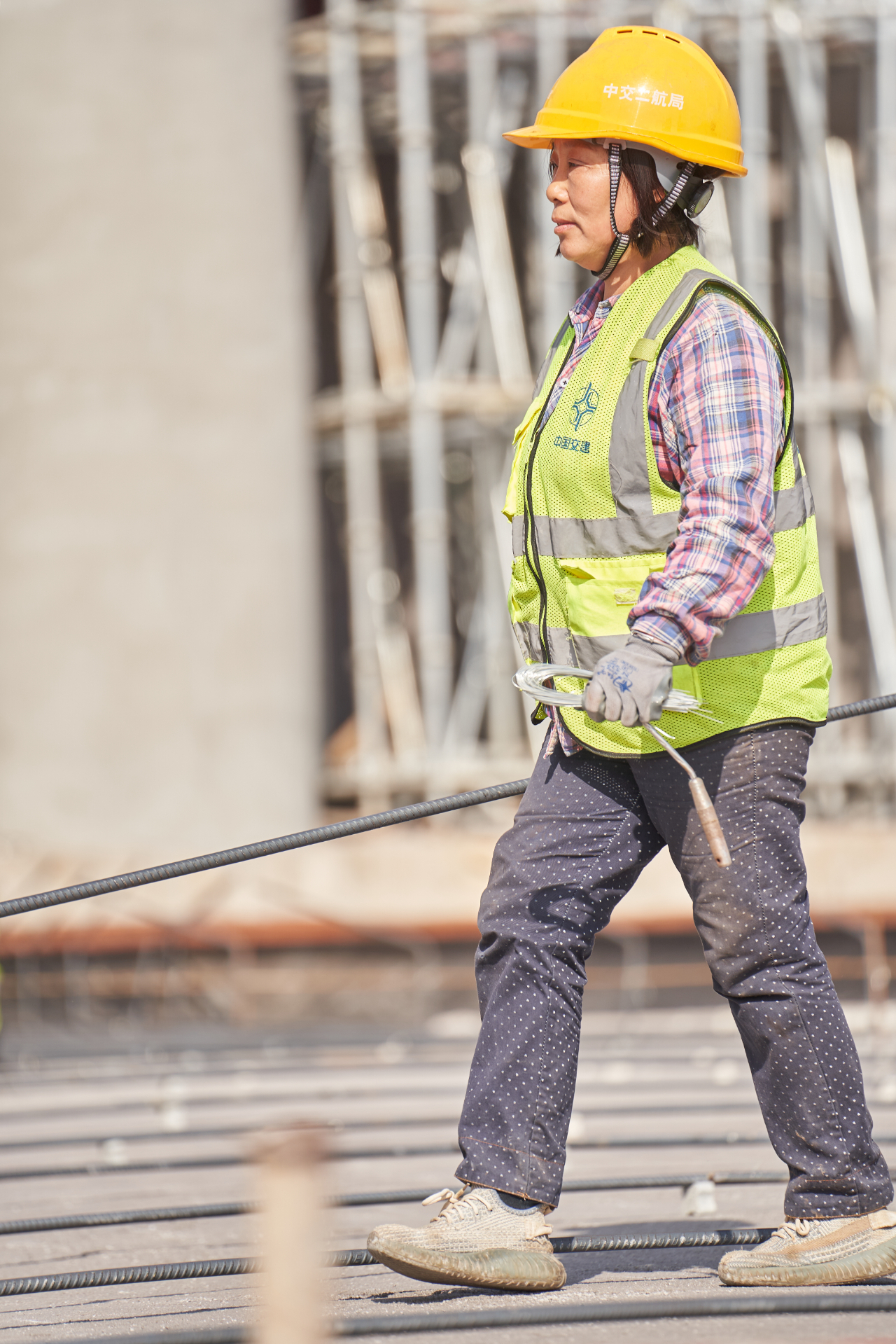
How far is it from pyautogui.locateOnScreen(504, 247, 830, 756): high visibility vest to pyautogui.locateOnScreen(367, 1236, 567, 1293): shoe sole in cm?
98

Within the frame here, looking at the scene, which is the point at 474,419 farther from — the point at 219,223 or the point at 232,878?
the point at 232,878

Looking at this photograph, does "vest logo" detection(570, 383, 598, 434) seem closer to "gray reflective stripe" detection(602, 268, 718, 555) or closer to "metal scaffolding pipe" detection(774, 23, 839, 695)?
"gray reflective stripe" detection(602, 268, 718, 555)

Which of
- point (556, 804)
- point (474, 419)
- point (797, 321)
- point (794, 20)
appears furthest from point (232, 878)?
point (556, 804)

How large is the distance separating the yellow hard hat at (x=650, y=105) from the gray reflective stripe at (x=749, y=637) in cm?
90

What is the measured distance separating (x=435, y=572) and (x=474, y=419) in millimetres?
1447

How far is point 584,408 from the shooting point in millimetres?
3564

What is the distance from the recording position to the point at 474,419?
16547 millimetres

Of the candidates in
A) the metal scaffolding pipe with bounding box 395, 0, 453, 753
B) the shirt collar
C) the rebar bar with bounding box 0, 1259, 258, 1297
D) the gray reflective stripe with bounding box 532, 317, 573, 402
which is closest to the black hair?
the shirt collar

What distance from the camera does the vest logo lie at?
3553 mm

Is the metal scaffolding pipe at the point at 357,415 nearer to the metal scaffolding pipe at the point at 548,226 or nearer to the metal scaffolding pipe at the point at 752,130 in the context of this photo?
the metal scaffolding pipe at the point at 548,226

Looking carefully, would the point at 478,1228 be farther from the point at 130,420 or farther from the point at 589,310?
the point at 130,420

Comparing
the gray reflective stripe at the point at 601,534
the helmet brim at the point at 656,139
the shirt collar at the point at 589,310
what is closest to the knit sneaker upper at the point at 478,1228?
the gray reflective stripe at the point at 601,534

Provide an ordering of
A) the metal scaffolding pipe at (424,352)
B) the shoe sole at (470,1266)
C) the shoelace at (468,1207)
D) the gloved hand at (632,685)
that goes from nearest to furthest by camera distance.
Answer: the gloved hand at (632,685)
the shoe sole at (470,1266)
the shoelace at (468,1207)
the metal scaffolding pipe at (424,352)

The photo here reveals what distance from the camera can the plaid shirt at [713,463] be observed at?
3.29 meters
